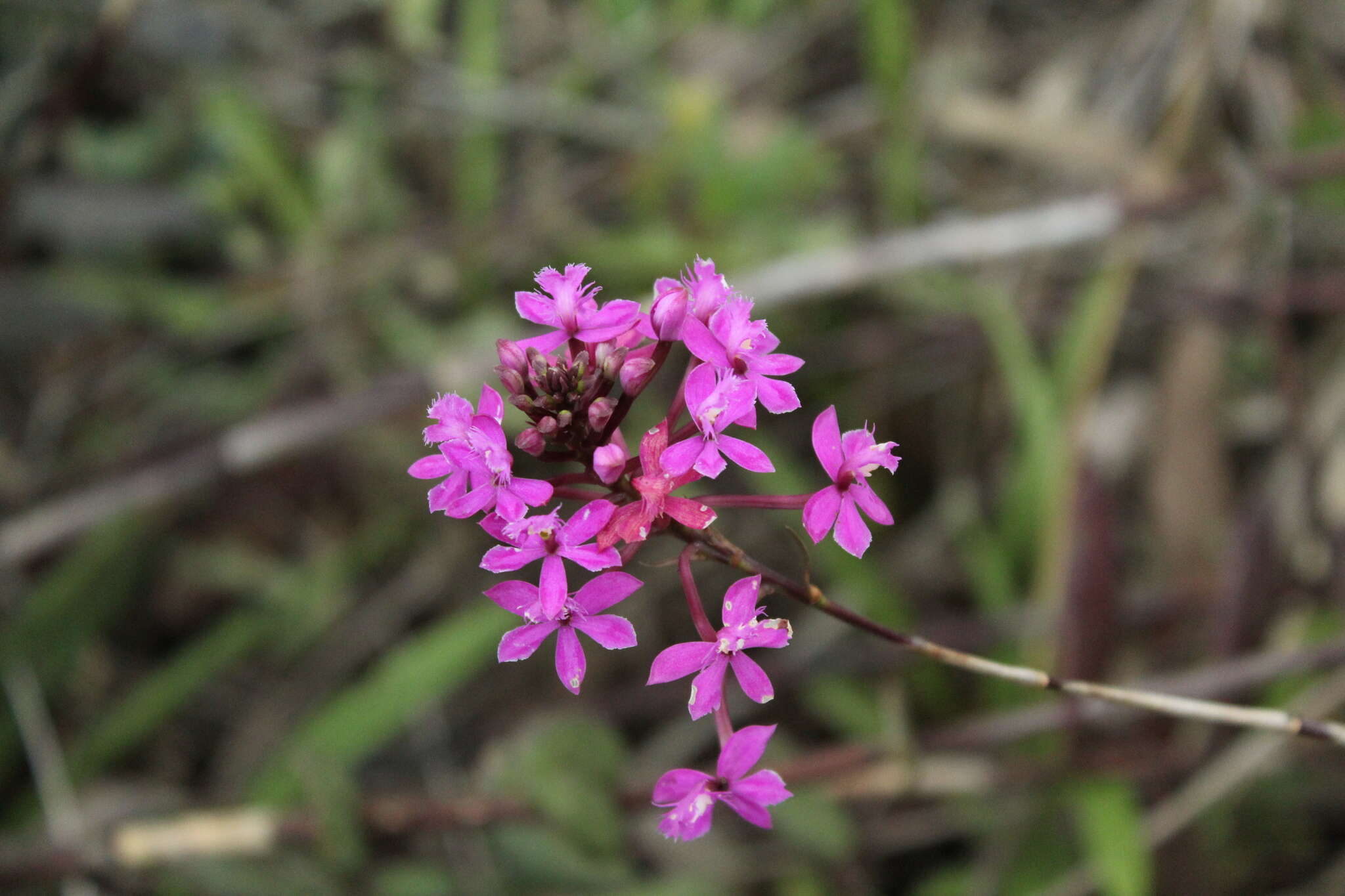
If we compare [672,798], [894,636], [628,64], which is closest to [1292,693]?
[894,636]

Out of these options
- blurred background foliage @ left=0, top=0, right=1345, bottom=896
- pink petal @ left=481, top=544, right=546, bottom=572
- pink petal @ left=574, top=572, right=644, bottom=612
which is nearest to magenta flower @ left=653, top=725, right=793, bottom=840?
pink petal @ left=574, top=572, right=644, bottom=612

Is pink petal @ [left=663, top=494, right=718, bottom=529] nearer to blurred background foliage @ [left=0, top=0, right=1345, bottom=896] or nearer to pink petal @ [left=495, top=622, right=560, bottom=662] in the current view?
pink petal @ [left=495, top=622, right=560, bottom=662]

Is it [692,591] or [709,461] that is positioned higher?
[709,461]

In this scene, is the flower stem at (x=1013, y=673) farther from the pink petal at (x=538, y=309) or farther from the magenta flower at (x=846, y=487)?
the pink petal at (x=538, y=309)

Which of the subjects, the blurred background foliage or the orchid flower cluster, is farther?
the blurred background foliage

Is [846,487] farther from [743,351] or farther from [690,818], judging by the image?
[690,818]

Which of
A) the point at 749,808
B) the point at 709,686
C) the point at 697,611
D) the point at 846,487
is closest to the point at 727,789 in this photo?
the point at 749,808

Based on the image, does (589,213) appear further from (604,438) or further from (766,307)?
(604,438)

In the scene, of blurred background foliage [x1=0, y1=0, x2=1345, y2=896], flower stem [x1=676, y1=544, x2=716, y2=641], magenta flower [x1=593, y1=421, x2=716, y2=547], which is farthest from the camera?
blurred background foliage [x1=0, y1=0, x2=1345, y2=896]
